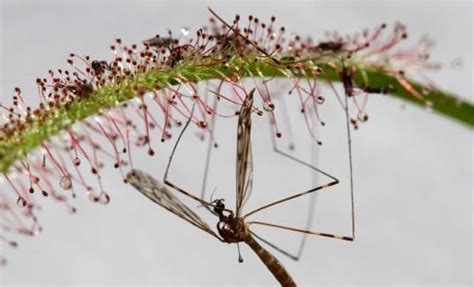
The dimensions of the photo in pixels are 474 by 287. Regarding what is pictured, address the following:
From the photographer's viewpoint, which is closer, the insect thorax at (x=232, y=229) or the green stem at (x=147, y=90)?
the green stem at (x=147, y=90)

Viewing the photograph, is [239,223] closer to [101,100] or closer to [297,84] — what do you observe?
[297,84]

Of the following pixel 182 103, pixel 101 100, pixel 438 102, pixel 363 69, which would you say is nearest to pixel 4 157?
pixel 101 100

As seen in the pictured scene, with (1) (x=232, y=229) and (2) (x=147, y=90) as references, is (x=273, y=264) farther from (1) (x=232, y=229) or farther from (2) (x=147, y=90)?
(2) (x=147, y=90)

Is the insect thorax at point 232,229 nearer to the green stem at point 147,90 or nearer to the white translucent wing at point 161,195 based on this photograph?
the white translucent wing at point 161,195

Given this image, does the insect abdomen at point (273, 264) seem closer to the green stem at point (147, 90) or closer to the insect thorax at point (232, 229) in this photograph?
the insect thorax at point (232, 229)

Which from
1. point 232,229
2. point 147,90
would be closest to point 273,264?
point 232,229

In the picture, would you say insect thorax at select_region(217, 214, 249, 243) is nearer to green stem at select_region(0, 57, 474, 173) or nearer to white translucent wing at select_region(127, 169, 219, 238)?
white translucent wing at select_region(127, 169, 219, 238)
